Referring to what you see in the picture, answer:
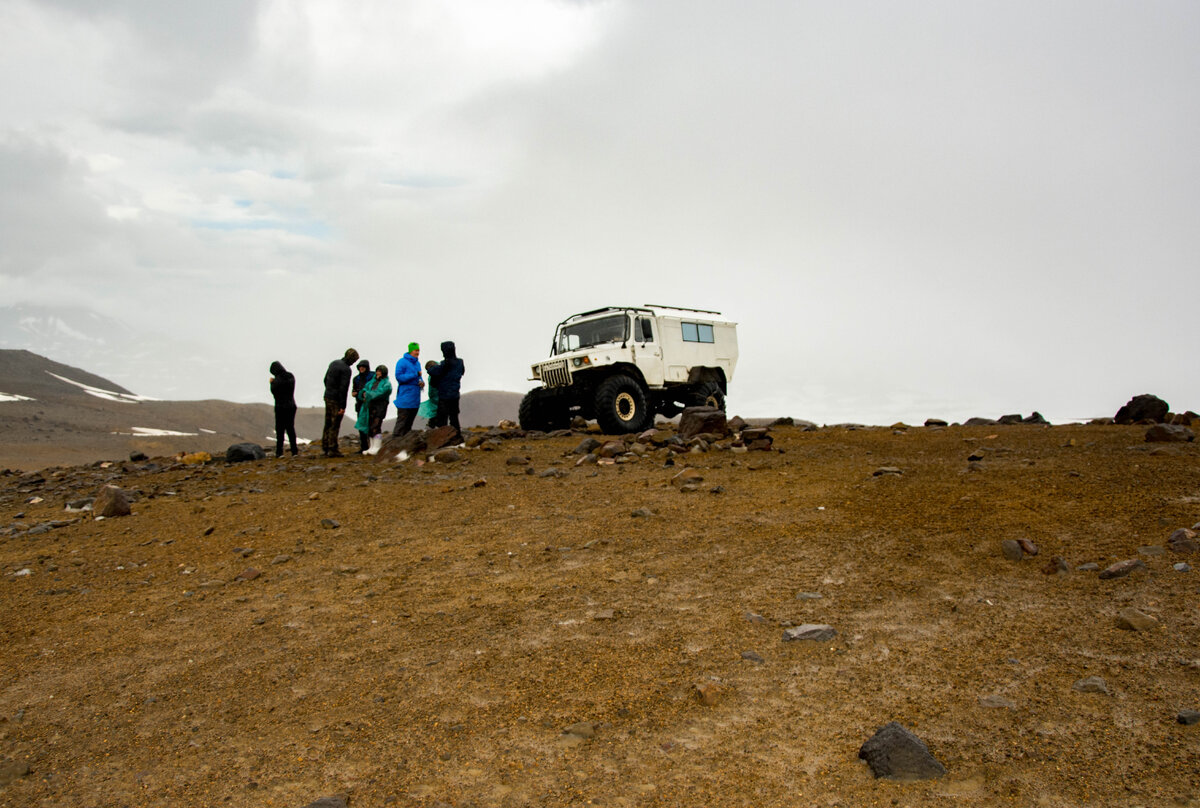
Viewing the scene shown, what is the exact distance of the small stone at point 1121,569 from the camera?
502cm

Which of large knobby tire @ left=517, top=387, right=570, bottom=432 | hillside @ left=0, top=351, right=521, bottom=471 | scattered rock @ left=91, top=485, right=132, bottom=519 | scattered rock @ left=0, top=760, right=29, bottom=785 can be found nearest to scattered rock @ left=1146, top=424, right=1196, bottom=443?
large knobby tire @ left=517, top=387, right=570, bottom=432

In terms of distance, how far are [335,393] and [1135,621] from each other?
39.3 ft

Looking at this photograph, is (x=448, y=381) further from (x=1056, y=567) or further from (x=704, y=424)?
(x=1056, y=567)

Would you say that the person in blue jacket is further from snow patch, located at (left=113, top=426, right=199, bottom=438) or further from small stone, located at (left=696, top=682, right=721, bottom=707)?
snow patch, located at (left=113, top=426, right=199, bottom=438)

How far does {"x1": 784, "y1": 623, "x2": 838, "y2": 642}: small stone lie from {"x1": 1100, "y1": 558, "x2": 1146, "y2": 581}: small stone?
80.2 inches

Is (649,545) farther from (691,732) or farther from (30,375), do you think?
(30,375)

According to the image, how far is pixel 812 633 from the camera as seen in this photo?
439 centimetres

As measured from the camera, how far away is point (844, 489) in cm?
816

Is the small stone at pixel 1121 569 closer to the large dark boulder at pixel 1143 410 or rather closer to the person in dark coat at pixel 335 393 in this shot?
the large dark boulder at pixel 1143 410

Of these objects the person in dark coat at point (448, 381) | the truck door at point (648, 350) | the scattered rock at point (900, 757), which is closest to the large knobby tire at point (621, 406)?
the truck door at point (648, 350)

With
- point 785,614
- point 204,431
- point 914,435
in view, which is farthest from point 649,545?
point 204,431

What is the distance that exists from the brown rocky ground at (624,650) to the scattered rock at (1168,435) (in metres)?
1.50

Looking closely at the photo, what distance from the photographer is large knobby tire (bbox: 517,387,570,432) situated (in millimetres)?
15586

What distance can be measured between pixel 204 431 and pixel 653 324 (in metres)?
23.3
